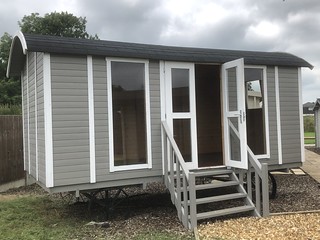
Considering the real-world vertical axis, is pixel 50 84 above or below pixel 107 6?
below

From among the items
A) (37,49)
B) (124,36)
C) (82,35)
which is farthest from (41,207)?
(82,35)

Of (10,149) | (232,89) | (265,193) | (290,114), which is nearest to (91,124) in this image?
(232,89)

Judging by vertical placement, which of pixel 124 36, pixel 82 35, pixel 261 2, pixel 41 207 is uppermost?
pixel 82 35

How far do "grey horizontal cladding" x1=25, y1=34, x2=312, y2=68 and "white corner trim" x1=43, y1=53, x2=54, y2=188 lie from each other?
0.77ft

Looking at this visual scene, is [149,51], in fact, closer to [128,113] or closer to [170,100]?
[170,100]

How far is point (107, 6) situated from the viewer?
11.3 meters

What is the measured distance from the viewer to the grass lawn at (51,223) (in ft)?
16.5

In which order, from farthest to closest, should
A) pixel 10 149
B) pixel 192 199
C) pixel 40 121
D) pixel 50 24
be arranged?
pixel 50 24 < pixel 10 149 < pixel 40 121 < pixel 192 199

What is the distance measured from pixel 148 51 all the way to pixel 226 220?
2.75 metres

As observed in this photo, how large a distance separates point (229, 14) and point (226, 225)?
3523mm

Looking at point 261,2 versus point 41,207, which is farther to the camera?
point 41,207

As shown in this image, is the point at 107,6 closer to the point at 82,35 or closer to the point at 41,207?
the point at 41,207

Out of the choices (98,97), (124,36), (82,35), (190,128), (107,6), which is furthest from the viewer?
(82,35)

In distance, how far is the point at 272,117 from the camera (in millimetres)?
6926
